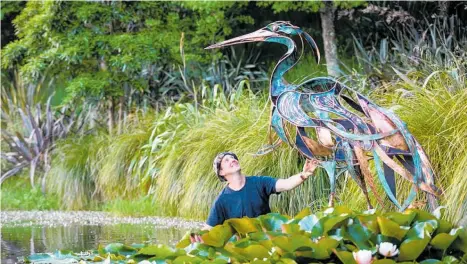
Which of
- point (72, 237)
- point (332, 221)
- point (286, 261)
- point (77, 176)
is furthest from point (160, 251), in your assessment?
point (77, 176)

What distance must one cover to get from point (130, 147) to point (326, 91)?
6412 millimetres

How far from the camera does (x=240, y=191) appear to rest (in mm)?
7094

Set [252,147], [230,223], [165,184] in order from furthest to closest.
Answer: [165,184], [252,147], [230,223]

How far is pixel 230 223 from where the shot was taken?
650 cm

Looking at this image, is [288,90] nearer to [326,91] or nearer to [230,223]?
[326,91]

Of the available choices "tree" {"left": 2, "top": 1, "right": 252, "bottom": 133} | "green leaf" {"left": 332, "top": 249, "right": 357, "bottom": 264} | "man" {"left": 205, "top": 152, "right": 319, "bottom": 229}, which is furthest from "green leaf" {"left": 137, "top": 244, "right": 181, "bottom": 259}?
"tree" {"left": 2, "top": 1, "right": 252, "bottom": 133}

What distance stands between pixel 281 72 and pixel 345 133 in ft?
2.66

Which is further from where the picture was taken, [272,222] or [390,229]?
[272,222]

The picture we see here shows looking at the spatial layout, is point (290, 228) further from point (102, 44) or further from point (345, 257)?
point (102, 44)

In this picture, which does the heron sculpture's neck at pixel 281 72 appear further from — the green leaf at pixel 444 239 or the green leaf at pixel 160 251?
the green leaf at pixel 444 239

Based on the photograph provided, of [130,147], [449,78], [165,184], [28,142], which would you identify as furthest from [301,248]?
[28,142]

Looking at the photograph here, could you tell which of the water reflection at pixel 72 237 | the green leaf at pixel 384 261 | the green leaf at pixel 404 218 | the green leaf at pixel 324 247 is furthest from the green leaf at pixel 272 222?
the water reflection at pixel 72 237

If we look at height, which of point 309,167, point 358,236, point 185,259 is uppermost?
point 309,167

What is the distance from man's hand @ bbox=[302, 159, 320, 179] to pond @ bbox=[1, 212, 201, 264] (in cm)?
263
